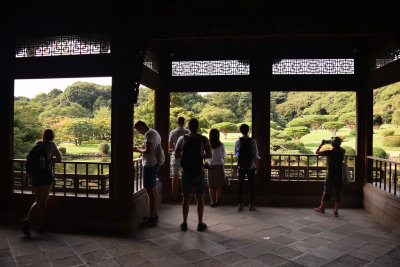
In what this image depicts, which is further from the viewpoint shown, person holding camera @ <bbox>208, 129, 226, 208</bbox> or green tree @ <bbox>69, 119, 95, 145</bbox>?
green tree @ <bbox>69, 119, 95, 145</bbox>

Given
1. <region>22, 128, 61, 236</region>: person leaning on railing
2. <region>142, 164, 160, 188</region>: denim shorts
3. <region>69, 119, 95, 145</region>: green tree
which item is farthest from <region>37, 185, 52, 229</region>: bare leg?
<region>69, 119, 95, 145</region>: green tree

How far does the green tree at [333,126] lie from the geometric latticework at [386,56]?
32.3ft

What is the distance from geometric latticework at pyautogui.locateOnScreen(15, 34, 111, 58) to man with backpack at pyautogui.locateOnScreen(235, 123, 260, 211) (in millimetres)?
2577

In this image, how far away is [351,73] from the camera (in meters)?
5.14

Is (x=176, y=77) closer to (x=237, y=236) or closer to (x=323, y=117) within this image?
(x=237, y=236)

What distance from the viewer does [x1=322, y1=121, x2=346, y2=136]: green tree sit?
13938 mm

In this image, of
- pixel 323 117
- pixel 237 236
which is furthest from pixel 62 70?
pixel 323 117

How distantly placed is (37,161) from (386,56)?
5.45 meters

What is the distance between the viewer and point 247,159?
478 cm

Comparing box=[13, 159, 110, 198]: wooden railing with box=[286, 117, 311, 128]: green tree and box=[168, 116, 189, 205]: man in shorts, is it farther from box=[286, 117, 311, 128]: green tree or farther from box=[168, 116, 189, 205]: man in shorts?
box=[286, 117, 311, 128]: green tree

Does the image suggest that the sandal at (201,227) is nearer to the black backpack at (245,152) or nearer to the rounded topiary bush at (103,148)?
the black backpack at (245,152)

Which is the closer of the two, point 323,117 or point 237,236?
point 237,236

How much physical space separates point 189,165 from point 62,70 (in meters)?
2.32

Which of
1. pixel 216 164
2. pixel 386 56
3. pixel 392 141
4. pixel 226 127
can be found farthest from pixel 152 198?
pixel 226 127
